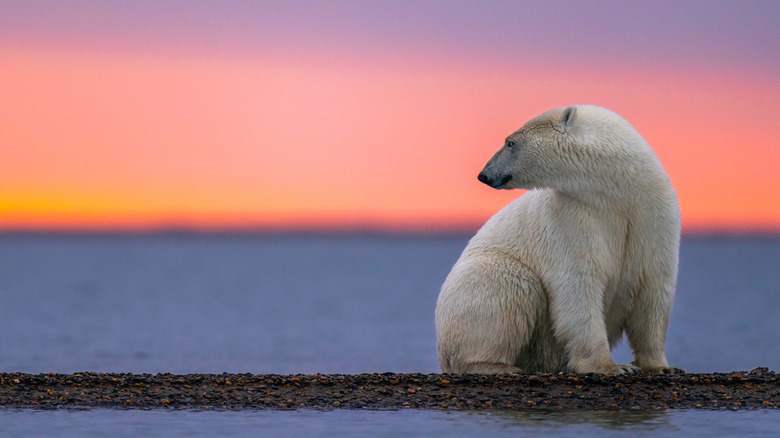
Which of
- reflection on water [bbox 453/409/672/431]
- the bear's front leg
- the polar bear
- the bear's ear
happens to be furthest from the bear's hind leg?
reflection on water [bbox 453/409/672/431]

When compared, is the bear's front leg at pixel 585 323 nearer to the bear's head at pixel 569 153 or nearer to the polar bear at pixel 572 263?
the polar bear at pixel 572 263

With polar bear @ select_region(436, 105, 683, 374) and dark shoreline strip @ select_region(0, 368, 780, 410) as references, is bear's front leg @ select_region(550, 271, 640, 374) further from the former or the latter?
dark shoreline strip @ select_region(0, 368, 780, 410)

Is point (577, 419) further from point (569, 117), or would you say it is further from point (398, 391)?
point (569, 117)

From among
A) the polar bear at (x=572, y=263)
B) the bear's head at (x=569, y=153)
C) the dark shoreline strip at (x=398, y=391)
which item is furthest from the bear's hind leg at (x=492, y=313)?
the bear's head at (x=569, y=153)

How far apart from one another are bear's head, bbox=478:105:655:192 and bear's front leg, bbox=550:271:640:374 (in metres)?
0.88

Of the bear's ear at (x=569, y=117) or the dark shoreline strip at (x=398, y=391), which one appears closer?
the dark shoreline strip at (x=398, y=391)

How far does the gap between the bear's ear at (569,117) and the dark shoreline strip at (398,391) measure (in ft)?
7.66

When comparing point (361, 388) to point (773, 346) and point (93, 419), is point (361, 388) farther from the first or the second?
point (773, 346)

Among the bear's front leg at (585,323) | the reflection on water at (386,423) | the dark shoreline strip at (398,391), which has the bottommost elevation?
the reflection on water at (386,423)

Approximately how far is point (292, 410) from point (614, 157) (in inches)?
145

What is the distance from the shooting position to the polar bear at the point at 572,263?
9586 mm

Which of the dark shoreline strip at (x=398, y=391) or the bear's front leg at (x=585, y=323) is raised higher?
the bear's front leg at (x=585, y=323)

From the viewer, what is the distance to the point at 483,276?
395 inches

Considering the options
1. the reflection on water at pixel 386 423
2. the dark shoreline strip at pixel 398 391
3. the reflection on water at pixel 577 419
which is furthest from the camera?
the dark shoreline strip at pixel 398 391
